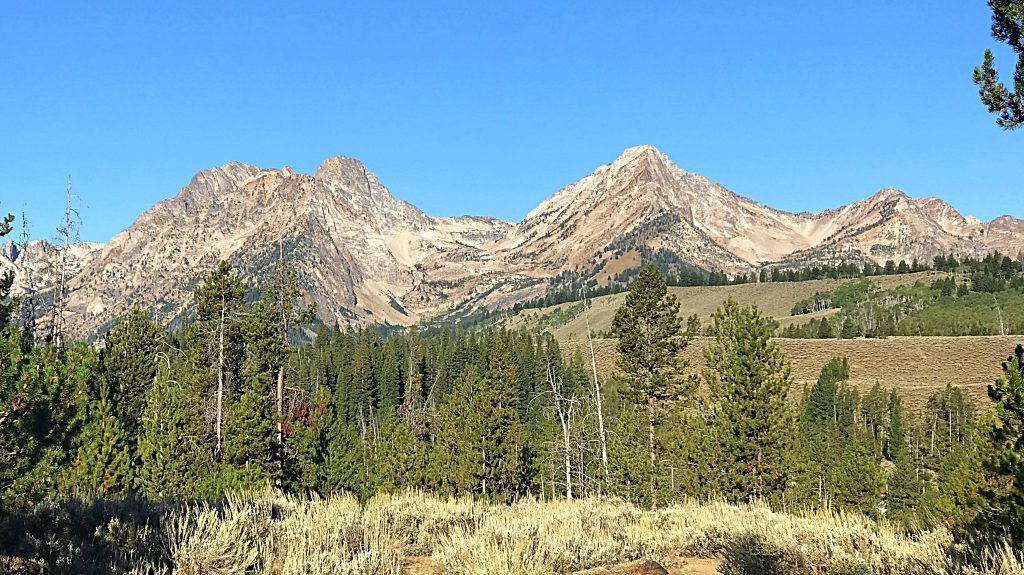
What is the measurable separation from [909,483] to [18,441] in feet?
212

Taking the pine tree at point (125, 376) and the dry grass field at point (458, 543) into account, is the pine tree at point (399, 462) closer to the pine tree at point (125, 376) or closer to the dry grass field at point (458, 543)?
the pine tree at point (125, 376)

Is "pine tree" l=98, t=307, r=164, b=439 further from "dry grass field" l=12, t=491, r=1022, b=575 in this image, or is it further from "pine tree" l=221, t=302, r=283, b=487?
"dry grass field" l=12, t=491, r=1022, b=575

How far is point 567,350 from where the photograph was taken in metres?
155

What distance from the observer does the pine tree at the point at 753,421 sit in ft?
97.4

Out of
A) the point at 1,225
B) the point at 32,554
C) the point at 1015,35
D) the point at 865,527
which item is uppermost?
the point at 1015,35

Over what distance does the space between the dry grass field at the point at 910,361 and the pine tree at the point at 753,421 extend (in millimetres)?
75422

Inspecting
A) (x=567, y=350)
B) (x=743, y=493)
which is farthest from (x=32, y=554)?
(x=567, y=350)

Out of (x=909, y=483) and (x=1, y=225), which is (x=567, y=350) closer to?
(x=909, y=483)

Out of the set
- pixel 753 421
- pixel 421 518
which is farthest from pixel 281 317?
pixel 421 518

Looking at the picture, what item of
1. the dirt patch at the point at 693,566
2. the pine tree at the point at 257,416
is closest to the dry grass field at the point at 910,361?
the pine tree at the point at 257,416

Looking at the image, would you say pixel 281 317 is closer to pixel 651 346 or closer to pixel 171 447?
pixel 171 447

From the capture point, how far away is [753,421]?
29781 mm

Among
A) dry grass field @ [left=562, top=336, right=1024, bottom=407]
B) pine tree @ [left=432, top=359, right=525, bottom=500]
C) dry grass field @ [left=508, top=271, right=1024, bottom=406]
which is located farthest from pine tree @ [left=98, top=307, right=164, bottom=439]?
dry grass field @ [left=508, top=271, right=1024, bottom=406]

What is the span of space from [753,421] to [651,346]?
469 inches
